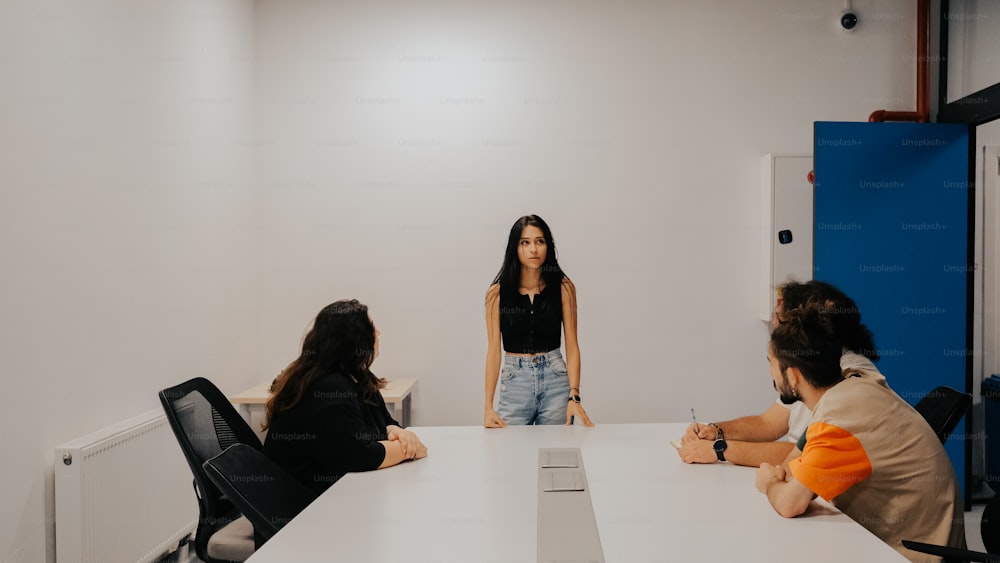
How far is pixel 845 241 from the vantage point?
150 inches

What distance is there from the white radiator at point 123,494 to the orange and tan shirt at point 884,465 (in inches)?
94.4

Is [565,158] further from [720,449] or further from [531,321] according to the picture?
[720,449]

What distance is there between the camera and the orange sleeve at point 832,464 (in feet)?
5.26

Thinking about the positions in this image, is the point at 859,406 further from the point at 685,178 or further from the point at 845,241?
the point at 685,178

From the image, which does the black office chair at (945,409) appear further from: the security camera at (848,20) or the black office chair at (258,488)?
the security camera at (848,20)

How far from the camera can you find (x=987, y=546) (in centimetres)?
183

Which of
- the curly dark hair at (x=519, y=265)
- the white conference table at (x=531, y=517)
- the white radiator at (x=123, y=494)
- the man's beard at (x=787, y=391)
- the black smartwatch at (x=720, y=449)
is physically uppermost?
the curly dark hair at (x=519, y=265)

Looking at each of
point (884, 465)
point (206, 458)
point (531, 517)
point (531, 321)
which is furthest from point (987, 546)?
point (206, 458)

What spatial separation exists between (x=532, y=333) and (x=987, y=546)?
1732mm

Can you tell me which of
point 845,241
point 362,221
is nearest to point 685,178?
point 845,241

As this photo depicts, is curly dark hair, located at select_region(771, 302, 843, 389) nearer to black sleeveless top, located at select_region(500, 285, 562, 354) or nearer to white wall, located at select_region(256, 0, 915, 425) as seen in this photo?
black sleeveless top, located at select_region(500, 285, 562, 354)

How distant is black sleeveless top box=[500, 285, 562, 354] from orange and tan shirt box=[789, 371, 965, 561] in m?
1.41

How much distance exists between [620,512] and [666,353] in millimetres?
2663

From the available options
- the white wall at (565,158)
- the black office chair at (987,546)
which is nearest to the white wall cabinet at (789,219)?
the white wall at (565,158)
